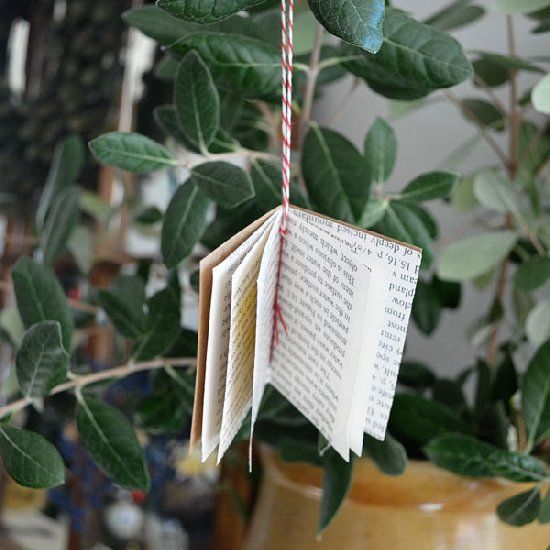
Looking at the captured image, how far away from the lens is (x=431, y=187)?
2.05ft

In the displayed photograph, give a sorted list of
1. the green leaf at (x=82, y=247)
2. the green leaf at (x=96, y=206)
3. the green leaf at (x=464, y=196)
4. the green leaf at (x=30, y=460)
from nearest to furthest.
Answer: the green leaf at (x=30, y=460)
the green leaf at (x=464, y=196)
the green leaf at (x=82, y=247)
the green leaf at (x=96, y=206)

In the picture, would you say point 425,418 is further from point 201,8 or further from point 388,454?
point 201,8

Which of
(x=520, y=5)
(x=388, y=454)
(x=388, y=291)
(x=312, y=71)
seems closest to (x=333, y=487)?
(x=388, y=454)

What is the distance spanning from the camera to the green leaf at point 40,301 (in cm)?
63

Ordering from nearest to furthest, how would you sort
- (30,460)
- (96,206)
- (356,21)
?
(356,21) < (30,460) < (96,206)

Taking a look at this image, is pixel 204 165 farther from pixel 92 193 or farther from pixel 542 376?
pixel 92 193

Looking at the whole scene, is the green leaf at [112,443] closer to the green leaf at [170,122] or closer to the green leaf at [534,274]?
the green leaf at [170,122]

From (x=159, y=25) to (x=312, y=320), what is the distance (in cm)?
29

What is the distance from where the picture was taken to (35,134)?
129 cm

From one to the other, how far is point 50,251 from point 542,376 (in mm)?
530

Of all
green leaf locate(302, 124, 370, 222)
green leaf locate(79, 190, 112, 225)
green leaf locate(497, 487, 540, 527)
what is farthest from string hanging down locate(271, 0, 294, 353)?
green leaf locate(79, 190, 112, 225)

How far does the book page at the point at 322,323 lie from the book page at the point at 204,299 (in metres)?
0.04

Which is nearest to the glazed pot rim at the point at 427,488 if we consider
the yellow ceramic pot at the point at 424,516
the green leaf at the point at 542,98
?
the yellow ceramic pot at the point at 424,516

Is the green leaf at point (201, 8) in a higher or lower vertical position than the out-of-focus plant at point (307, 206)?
higher
